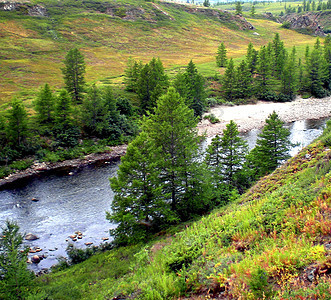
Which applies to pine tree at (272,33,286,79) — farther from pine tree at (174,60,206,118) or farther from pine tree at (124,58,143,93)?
pine tree at (124,58,143,93)

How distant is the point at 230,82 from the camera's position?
81.4 m

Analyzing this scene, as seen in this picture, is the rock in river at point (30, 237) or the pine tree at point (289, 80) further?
the pine tree at point (289, 80)

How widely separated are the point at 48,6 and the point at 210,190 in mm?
156519

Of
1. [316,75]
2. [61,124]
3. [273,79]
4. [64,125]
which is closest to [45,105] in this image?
[61,124]

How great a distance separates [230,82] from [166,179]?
64.4 metres

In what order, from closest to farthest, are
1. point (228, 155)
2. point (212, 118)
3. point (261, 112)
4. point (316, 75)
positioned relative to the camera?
1. point (228, 155)
2. point (212, 118)
3. point (261, 112)
4. point (316, 75)

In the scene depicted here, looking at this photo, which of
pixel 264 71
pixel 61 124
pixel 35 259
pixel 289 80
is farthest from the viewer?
pixel 264 71

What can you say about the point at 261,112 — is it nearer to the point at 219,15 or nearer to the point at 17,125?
the point at 17,125

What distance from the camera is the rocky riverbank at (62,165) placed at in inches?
1547

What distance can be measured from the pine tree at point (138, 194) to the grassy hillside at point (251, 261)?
15.7 ft

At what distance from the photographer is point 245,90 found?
84.8m

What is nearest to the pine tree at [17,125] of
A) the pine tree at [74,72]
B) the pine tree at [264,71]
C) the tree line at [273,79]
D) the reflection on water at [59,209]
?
the reflection on water at [59,209]

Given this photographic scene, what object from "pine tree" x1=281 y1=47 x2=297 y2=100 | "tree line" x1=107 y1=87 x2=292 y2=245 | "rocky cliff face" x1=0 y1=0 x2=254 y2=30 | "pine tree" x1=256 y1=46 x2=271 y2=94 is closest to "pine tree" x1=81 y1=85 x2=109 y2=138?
"tree line" x1=107 y1=87 x2=292 y2=245

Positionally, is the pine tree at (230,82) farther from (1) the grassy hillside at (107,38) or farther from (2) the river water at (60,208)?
(2) the river water at (60,208)
